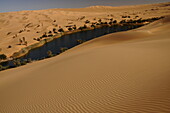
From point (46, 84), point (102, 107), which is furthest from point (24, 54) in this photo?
point (102, 107)

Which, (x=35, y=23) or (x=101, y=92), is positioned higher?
(x=35, y=23)

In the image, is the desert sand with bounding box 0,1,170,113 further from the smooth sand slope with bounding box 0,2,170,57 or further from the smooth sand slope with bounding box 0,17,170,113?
the smooth sand slope with bounding box 0,2,170,57

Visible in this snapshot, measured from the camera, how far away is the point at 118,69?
18.5ft

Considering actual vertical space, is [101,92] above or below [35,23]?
below

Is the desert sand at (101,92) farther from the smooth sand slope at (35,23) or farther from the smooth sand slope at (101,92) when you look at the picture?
the smooth sand slope at (35,23)

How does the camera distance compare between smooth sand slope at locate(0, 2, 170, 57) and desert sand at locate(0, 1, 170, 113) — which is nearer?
desert sand at locate(0, 1, 170, 113)

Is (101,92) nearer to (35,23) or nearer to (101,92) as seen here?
(101,92)

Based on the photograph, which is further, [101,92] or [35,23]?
[35,23]

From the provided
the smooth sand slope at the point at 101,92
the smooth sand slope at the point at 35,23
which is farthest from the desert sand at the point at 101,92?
the smooth sand slope at the point at 35,23

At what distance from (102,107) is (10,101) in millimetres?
3500

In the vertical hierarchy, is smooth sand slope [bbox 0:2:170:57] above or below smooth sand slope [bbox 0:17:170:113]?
above

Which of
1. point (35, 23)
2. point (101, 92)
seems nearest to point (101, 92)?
point (101, 92)

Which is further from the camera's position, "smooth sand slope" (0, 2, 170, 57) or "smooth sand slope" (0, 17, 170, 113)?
"smooth sand slope" (0, 2, 170, 57)

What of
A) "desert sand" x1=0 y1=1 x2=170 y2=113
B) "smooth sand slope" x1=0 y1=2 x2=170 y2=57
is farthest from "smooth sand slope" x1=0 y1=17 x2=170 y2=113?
"smooth sand slope" x1=0 y1=2 x2=170 y2=57
